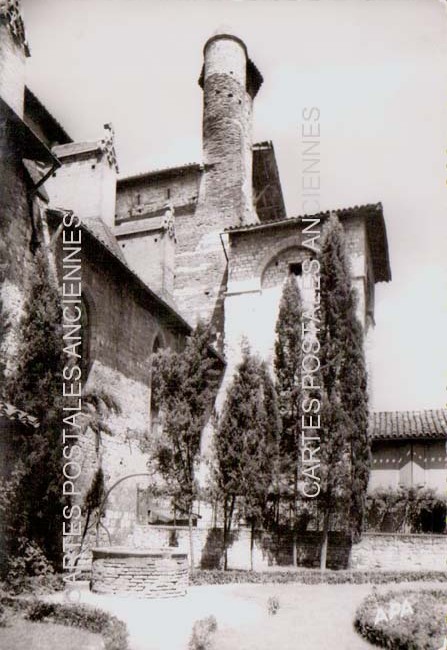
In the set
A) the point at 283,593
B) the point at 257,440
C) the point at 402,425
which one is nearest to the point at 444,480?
the point at 402,425

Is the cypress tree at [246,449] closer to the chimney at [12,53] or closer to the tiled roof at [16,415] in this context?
the tiled roof at [16,415]

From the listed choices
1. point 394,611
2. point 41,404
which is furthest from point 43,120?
point 394,611

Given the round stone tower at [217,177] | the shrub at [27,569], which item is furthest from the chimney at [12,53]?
the round stone tower at [217,177]

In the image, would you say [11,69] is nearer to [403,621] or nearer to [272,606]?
[272,606]

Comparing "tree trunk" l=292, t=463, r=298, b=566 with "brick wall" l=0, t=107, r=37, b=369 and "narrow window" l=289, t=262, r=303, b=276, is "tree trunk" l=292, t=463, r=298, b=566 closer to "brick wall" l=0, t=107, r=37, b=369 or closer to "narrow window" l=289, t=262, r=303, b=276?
"narrow window" l=289, t=262, r=303, b=276

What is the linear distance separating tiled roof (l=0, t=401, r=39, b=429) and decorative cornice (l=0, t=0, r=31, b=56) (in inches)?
258

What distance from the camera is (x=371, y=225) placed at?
20.2 metres

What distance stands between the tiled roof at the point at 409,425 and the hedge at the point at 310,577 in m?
5.57

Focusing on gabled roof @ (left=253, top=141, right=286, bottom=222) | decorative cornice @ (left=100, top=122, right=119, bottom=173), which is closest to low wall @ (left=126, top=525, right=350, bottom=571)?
decorative cornice @ (left=100, top=122, right=119, bottom=173)

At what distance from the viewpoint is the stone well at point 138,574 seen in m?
10.6

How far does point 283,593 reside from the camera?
11.4m

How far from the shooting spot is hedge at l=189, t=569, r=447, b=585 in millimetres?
12703

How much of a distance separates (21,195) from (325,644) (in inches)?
332

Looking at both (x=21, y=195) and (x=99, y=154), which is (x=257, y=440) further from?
(x=99, y=154)
